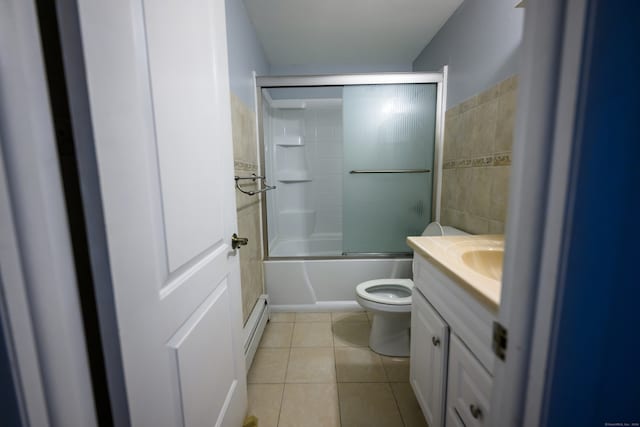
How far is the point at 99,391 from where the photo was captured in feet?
1.51

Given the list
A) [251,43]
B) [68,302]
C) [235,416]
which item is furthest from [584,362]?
[251,43]

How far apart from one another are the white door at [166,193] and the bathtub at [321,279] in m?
1.14

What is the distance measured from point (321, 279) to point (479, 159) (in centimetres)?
144

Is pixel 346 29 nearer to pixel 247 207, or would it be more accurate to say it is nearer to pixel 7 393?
pixel 247 207

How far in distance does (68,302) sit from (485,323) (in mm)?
882

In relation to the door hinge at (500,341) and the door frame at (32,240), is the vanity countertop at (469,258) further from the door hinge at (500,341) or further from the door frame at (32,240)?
the door frame at (32,240)

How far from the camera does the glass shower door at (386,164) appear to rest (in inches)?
80.4

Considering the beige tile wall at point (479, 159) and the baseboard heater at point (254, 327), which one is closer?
the beige tile wall at point (479, 159)

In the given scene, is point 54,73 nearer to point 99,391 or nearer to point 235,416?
point 99,391

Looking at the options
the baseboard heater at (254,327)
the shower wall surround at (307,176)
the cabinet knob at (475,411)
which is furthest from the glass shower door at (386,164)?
the cabinet knob at (475,411)

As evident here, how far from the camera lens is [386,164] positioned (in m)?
2.13

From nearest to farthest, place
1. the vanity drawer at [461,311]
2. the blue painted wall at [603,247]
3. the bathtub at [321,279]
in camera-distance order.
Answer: the blue painted wall at [603,247]
the vanity drawer at [461,311]
the bathtub at [321,279]

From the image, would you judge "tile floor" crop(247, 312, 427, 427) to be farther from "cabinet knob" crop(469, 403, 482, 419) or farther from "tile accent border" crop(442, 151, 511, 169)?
"tile accent border" crop(442, 151, 511, 169)

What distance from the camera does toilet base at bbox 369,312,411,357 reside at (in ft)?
5.29
